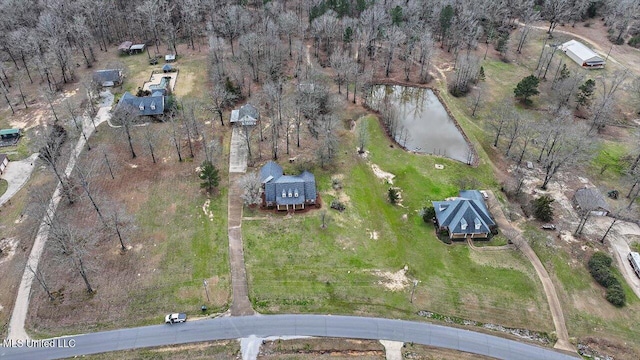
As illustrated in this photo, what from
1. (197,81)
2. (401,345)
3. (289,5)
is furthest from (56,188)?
(289,5)

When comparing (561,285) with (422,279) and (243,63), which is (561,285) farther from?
(243,63)

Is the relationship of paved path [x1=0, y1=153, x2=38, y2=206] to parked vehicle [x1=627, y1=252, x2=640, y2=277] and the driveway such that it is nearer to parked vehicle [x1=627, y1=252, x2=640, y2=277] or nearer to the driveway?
the driveway

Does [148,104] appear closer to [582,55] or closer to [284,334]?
[284,334]

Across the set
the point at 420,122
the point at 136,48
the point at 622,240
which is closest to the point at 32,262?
the point at 136,48

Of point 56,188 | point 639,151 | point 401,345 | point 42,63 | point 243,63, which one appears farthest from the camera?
point 243,63

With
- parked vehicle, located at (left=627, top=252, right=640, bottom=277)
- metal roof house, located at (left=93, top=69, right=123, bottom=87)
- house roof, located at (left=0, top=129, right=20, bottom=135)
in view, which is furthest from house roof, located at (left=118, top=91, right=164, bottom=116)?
parked vehicle, located at (left=627, top=252, right=640, bottom=277)

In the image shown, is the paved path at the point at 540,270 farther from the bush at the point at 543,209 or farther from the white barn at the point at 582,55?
the white barn at the point at 582,55

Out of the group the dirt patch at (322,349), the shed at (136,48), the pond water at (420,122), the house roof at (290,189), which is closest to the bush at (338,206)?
the house roof at (290,189)
